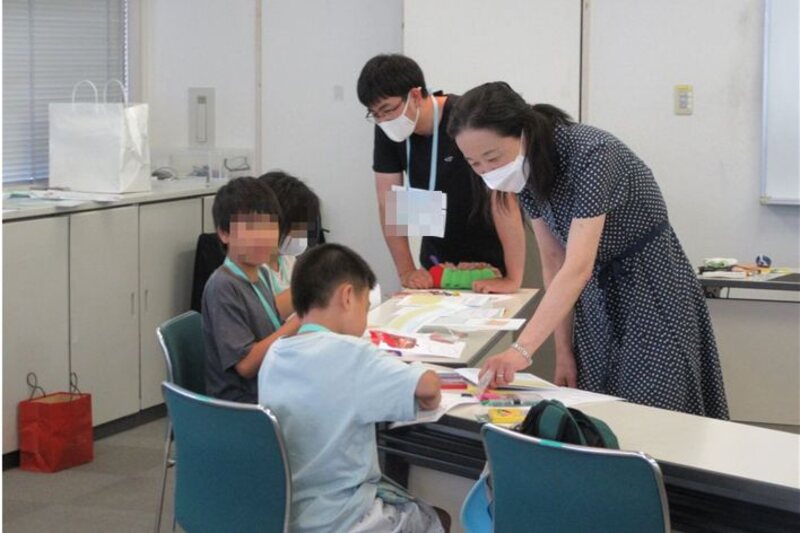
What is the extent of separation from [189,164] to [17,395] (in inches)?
76.2

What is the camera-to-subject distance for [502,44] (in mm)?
5367

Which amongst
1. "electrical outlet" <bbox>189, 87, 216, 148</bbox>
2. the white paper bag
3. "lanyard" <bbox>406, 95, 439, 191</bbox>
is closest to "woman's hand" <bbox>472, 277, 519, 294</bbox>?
"lanyard" <bbox>406, 95, 439, 191</bbox>

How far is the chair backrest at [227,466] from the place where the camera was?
2248 millimetres

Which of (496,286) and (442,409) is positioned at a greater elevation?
(496,286)

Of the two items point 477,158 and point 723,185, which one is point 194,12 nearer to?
point 723,185

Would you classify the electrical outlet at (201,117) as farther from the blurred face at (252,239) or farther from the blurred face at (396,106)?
the blurred face at (252,239)

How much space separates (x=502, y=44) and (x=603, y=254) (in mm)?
2913

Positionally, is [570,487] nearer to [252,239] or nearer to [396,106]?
[252,239]

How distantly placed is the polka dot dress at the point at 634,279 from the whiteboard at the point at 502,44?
106 inches

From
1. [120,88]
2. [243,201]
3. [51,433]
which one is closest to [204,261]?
[51,433]

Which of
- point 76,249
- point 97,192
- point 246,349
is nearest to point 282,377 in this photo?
point 246,349

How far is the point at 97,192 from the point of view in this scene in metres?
5.05

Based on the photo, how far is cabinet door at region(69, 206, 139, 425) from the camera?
4.75 meters

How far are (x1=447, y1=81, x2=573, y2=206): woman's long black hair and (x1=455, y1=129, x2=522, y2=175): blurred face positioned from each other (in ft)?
0.04
